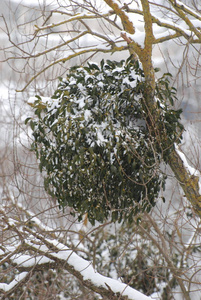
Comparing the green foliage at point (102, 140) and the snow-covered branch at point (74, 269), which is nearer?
the green foliage at point (102, 140)

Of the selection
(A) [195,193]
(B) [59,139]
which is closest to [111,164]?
(B) [59,139]

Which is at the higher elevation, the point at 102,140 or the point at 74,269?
the point at 102,140

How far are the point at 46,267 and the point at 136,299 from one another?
2.36 ft

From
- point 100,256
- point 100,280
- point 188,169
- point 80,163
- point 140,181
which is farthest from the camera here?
point 100,256

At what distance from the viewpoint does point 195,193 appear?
232 centimetres

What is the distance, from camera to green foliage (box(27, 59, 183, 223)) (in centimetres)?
190

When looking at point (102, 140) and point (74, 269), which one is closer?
point (102, 140)

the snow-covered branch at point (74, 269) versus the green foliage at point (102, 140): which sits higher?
the green foliage at point (102, 140)

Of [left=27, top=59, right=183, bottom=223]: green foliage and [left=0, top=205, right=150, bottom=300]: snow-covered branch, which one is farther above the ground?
[left=27, top=59, right=183, bottom=223]: green foliage

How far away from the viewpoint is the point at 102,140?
6.17 feet

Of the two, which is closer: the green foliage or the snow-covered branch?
the green foliage

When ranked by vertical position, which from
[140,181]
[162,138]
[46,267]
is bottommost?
[46,267]

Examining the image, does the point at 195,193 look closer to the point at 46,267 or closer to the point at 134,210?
the point at 134,210

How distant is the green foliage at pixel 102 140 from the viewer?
190 cm
